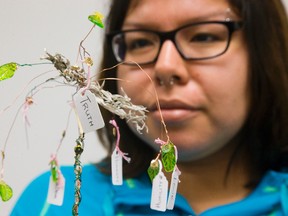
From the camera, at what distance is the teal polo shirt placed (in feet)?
2.30

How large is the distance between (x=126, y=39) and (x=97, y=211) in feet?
1.10

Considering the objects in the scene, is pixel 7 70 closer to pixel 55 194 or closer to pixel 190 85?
pixel 55 194

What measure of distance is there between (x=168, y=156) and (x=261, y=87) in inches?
15.3

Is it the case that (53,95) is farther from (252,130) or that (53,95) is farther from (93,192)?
(252,130)

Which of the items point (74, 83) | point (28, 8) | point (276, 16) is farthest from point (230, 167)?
point (28, 8)

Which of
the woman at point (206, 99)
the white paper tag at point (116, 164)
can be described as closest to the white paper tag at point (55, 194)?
the white paper tag at point (116, 164)

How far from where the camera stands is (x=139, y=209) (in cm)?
72

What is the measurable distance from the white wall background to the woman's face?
33 centimetres

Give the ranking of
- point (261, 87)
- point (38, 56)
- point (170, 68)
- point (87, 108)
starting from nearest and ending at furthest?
point (87, 108) < point (170, 68) < point (261, 87) < point (38, 56)

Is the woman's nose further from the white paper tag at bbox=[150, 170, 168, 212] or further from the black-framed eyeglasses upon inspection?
the white paper tag at bbox=[150, 170, 168, 212]

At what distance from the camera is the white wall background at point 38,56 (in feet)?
3.12

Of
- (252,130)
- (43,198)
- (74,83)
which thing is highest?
(74,83)

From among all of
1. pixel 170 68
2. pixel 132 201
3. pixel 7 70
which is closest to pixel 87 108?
pixel 7 70

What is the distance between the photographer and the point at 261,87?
0.70m
